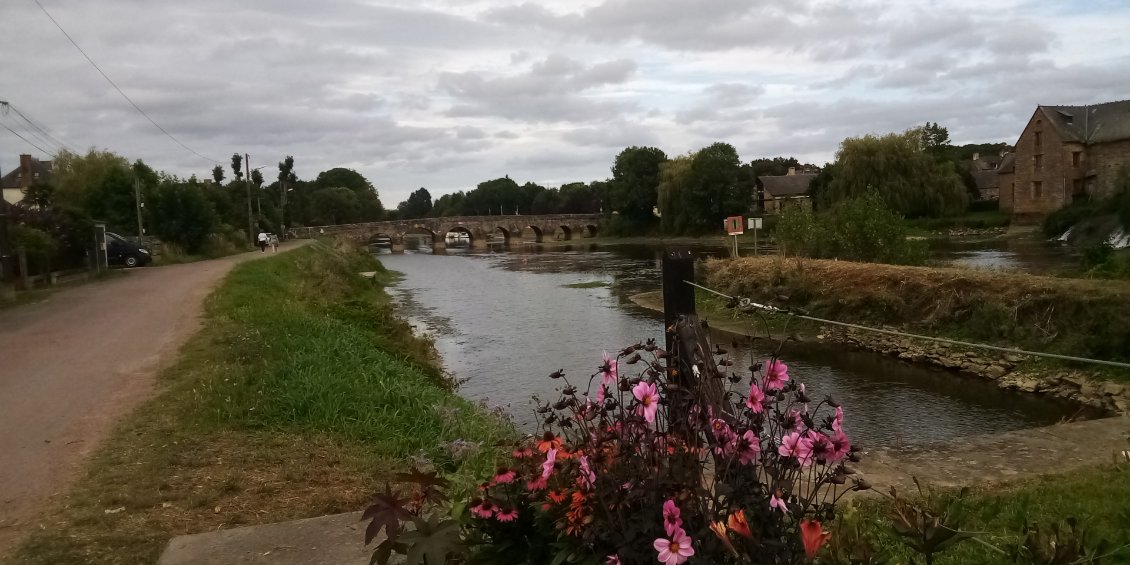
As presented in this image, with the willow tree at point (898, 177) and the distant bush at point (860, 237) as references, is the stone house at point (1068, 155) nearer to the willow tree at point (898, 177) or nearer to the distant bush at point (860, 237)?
the willow tree at point (898, 177)

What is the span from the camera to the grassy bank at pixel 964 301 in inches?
516

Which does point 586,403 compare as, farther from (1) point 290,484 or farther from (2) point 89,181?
(2) point 89,181

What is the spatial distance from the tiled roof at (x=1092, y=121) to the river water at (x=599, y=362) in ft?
139

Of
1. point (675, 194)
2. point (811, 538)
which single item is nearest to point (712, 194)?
point (675, 194)

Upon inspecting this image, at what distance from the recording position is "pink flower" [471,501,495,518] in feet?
8.63

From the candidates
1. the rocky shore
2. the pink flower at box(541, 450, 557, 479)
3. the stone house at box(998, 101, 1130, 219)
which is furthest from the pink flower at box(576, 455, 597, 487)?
the stone house at box(998, 101, 1130, 219)

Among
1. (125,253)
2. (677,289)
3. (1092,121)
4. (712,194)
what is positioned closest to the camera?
(677,289)

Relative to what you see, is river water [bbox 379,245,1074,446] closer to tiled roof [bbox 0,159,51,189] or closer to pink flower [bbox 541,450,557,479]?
pink flower [bbox 541,450,557,479]

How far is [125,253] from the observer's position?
91.1 feet

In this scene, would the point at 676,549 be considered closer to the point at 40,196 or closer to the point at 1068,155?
the point at 40,196

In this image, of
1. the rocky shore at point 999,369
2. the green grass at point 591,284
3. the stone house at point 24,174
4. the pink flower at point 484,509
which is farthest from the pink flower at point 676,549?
the stone house at point 24,174

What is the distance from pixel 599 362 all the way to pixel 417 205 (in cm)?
16613

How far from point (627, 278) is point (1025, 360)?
2315 cm

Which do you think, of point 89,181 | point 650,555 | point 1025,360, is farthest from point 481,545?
point 89,181
